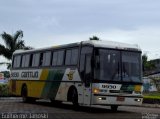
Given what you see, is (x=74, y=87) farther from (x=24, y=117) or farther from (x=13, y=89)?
(x=13, y=89)

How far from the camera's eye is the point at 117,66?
68.1 feet

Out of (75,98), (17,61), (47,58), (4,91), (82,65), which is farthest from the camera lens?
(4,91)

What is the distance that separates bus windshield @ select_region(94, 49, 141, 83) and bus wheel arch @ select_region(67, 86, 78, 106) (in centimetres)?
237

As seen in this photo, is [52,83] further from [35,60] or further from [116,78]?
[116,78]

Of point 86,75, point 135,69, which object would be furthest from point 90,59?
point 135,69

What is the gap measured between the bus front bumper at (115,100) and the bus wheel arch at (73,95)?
2.07 metres

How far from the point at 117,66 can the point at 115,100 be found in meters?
1.53

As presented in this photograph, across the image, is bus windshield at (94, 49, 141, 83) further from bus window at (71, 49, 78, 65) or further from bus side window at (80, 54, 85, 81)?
bus window at (71, 49, 78, 65)

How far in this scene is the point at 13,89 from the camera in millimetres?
32125

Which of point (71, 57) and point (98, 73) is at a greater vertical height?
point (71, 57)

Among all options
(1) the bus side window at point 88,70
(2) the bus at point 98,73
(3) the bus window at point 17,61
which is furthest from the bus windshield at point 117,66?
(3) the bus window at point 17,61

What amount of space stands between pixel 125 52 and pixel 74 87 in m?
3.17

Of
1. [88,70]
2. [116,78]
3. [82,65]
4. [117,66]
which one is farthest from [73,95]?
[117,66]

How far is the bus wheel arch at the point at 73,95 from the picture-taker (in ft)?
73.2
